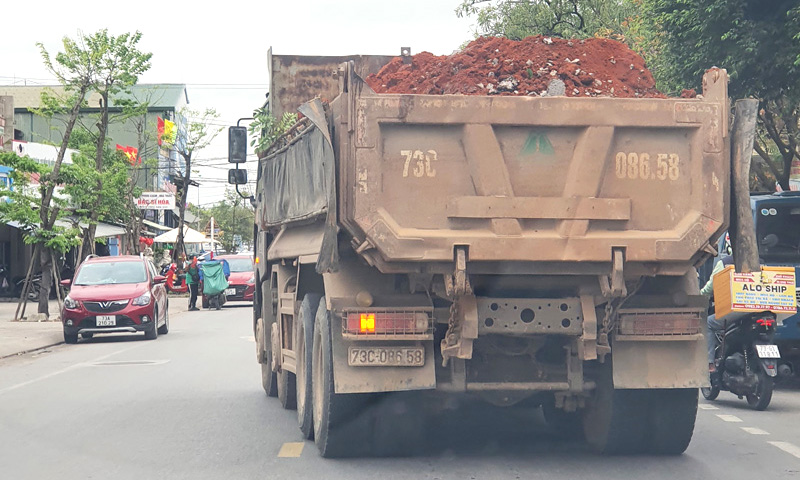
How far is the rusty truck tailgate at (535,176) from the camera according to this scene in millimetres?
6980

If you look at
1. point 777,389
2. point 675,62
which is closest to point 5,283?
point 675,62

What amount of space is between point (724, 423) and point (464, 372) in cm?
359

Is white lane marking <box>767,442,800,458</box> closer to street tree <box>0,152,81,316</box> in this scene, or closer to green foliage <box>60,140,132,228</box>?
street tree <box>0,152,81,316</box>

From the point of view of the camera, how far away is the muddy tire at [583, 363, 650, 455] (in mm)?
7914

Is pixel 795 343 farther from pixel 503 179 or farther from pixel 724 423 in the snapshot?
pixel 503 179

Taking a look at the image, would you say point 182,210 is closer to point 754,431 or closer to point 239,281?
point 239,281

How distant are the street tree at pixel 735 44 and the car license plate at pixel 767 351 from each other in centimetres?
694

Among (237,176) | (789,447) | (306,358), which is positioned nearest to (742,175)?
(789,447)

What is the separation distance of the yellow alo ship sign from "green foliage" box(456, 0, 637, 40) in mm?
22517

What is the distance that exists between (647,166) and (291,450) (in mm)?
3370

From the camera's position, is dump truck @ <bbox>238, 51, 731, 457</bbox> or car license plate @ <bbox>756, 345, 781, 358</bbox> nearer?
dump truck @ <bbox>238, 51, 731, 457</bbox>

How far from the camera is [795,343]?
13.0 metres

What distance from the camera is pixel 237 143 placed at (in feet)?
37.1

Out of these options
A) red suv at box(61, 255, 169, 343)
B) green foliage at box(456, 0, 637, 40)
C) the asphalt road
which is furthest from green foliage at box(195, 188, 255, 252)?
the asphalt road
